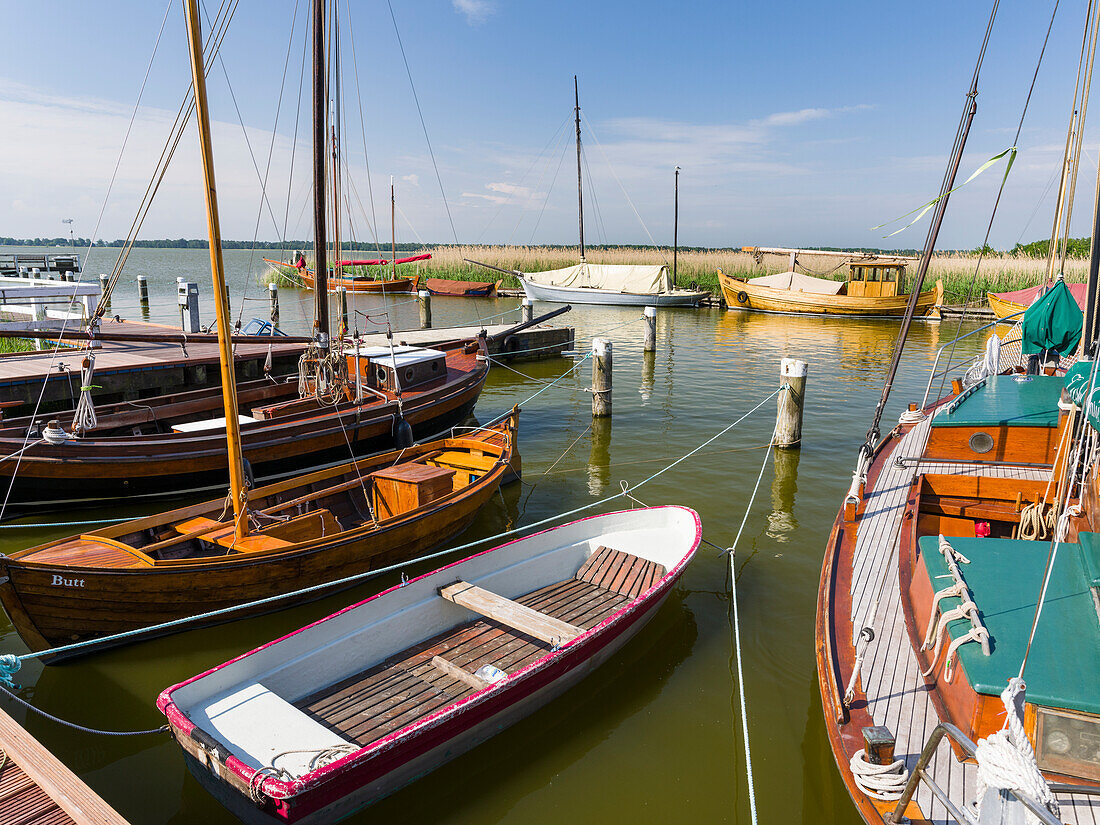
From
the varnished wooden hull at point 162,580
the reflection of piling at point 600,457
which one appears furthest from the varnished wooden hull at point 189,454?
the reflection of piling at point 600,457

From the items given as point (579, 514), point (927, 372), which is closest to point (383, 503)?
point (579, 514)

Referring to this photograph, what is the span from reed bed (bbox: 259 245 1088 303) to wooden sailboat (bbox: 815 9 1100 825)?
36.8m

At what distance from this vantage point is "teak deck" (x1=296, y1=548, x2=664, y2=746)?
5.82 meters

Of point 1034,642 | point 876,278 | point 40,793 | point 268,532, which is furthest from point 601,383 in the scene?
point 876,278

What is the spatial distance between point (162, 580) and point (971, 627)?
7581mm

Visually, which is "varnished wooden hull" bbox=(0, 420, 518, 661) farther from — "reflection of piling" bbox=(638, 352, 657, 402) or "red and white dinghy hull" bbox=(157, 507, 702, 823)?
"reflection of piling" bbox=(638, 352, 657, 402)

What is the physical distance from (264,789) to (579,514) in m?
7.92

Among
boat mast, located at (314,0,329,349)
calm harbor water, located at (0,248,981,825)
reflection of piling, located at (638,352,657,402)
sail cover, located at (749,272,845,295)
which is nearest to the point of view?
calm harbor water, located at (0,248,981,825)

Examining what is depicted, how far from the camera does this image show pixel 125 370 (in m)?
15.4

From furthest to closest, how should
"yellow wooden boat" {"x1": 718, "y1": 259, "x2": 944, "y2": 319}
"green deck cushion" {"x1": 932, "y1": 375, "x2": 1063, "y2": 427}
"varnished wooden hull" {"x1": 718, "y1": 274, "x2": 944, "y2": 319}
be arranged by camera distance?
"yellow wooden boat" {"x1": 718, "y1": 259, "x2": 944, "y2": 319} → "varnished wooden hull" {"x1": 718, "y1": 274, "x2": 944, "y2": 319} → "green deck cushion" {"x1": 932, "y1": 375, "x2": 1063, "y2": 427}

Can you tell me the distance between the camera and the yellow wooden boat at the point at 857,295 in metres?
37.8

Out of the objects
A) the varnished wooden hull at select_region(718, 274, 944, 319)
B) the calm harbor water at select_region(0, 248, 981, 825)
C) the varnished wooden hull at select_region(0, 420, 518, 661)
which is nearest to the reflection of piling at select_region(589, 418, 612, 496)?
the calm harbor water at select_region(0, 248, 981, 825)

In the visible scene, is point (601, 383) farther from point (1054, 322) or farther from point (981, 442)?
point (981, 442)

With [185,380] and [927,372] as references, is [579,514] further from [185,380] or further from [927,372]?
[927,372]
